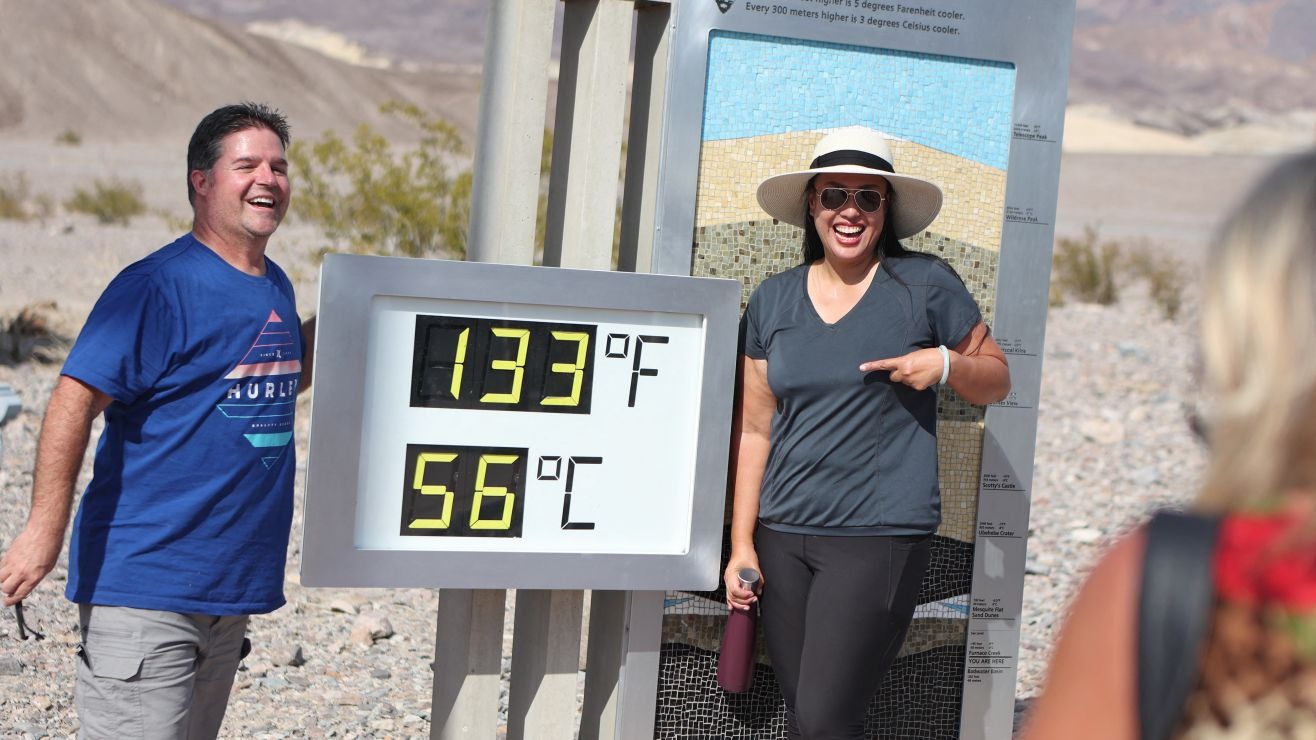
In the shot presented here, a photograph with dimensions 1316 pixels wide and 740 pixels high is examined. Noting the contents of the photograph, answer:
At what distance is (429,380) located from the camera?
3.83 metres

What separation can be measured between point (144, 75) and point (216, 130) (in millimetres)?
61373

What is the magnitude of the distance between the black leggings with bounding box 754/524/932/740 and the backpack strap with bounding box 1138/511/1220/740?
7.50 ft

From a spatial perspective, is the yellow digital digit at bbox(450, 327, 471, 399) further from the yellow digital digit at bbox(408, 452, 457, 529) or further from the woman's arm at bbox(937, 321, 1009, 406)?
the woman's arm at bbox(937, 321, 1009, 406)

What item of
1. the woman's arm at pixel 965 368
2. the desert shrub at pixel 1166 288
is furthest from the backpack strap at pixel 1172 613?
the desert shrub at pixel 1166 288

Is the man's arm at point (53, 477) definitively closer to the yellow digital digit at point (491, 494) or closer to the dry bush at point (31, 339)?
the yellow digital digit at point (491, 494)

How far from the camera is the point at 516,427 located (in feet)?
12.8

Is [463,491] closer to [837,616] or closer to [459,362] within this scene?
[459,362]

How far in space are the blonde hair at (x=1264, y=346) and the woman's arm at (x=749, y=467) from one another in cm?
254

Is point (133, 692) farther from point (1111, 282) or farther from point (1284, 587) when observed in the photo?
point (1111, 282)

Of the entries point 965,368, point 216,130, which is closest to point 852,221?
point 965,368

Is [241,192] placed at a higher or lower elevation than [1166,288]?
lower

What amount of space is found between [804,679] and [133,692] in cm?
166

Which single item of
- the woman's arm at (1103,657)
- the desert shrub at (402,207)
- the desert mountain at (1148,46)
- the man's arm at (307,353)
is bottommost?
the woman's arm at (1103,657)

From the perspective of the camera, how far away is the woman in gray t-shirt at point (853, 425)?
12.1ft
